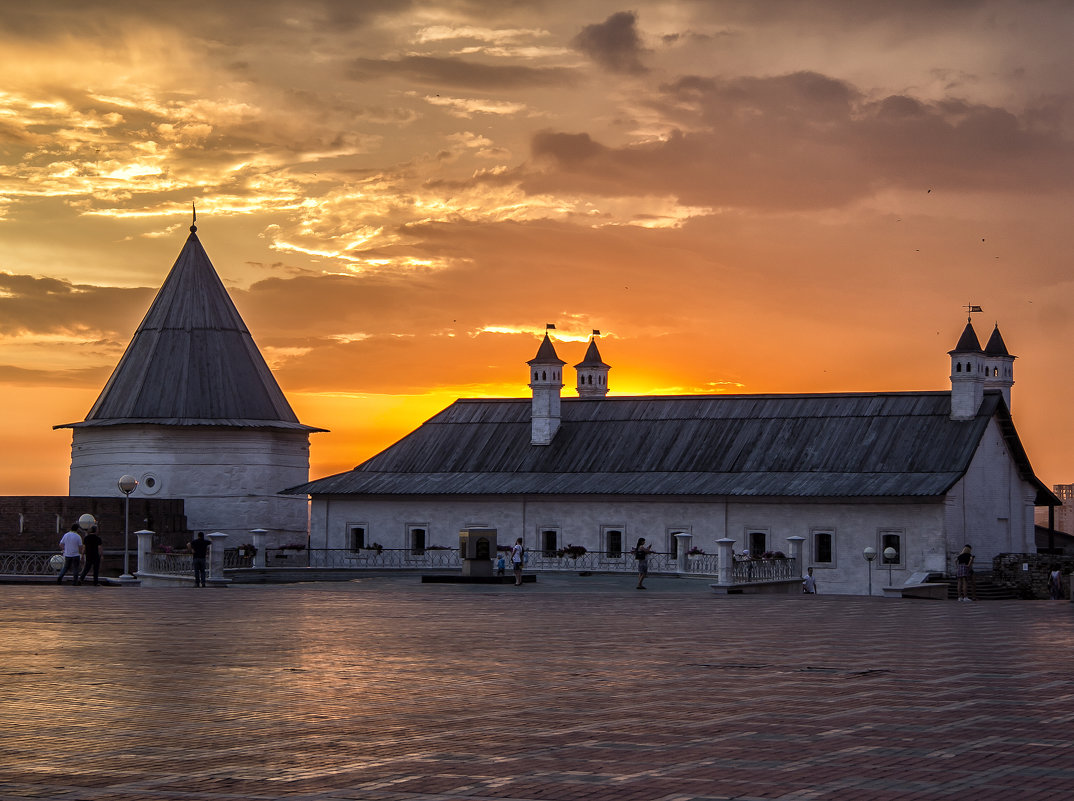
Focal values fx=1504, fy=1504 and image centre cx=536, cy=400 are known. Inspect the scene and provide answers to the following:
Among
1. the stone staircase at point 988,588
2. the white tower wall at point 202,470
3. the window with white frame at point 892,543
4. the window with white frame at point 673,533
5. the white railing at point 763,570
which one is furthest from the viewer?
the white tower wall at point 202,470

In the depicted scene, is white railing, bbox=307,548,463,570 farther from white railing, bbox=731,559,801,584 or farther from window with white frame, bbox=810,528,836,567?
white railing, bbox=731,559,801,584

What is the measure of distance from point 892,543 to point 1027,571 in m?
5.35

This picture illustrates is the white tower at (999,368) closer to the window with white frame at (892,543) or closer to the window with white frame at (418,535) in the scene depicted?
the window with white frame at (892,543)

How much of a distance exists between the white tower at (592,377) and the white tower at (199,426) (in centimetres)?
1359

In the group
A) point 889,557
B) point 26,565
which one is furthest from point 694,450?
point 26,565

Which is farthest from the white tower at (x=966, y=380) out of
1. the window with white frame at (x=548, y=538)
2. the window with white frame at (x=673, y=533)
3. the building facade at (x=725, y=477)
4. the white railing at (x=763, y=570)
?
the window with white frame at (x=548, y=538)

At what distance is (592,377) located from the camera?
246ft

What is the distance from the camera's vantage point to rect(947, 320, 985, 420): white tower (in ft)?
189

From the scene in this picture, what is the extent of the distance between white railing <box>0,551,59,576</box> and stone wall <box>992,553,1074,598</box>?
Result: 1323 inches

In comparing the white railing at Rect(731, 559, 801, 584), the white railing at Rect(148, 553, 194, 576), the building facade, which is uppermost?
the building facade

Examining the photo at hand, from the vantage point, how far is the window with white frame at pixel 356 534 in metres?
63.5

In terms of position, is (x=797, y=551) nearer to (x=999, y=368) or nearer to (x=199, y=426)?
(x=999, y=368)

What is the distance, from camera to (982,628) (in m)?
24.3

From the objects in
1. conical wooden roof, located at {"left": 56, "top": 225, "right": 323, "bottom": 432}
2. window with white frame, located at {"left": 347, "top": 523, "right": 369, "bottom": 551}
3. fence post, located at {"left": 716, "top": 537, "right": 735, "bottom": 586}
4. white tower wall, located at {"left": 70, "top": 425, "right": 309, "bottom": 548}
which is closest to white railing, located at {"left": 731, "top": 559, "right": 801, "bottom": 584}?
fence post, located at {"left": 716, "top": 537, "right": 735, "bottom": 586}
